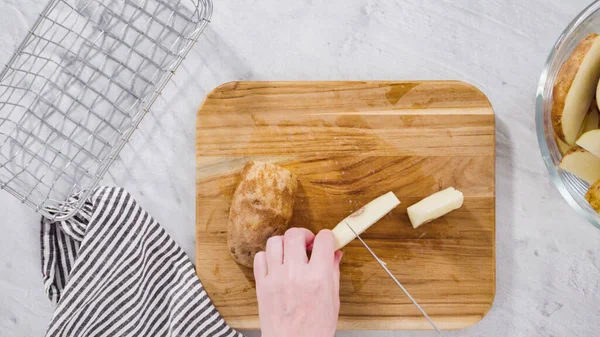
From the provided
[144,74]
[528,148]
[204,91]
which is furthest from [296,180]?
[528,148]

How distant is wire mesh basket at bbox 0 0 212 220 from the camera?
1.33 m

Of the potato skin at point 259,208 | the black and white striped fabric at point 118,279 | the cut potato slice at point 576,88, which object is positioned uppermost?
the cut potato slice at point 576,88

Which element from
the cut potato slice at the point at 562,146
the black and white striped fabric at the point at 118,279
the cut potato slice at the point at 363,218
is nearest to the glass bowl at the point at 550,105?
the cut potato slice at the point at 562,146

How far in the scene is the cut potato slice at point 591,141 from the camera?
3.26ft

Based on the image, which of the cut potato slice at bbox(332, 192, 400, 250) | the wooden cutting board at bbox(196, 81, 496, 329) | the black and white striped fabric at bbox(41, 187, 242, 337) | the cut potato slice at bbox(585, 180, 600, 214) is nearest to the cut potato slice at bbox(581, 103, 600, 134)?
the cut potato slice at bbox(585, 180, 600, 214)

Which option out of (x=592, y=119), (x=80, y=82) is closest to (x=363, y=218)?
(x=592, y=119)

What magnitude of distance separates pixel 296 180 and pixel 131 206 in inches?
16.4

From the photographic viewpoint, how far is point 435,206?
122cm

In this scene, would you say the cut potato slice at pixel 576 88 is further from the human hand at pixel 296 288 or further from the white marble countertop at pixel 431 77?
the human hand at pixel 296 288

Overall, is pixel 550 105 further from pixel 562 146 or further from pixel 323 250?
pixel 323 250

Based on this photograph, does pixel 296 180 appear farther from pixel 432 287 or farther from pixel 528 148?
pixel 528 148

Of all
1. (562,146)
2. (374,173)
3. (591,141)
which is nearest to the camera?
(591,141)

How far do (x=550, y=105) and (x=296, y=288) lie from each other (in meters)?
0.69

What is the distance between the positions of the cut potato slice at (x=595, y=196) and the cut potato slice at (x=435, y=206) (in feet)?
0.91
